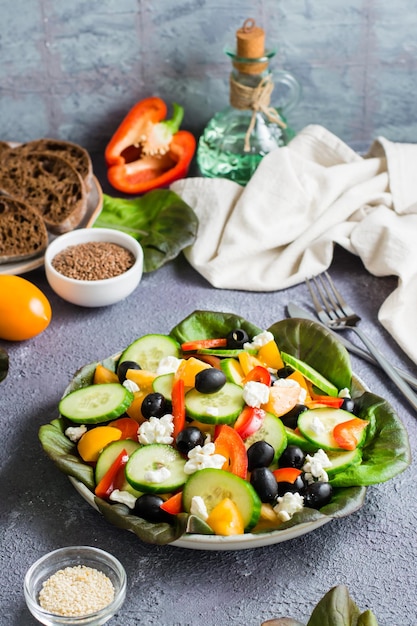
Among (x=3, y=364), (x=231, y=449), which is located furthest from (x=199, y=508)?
(x=3, y=364)

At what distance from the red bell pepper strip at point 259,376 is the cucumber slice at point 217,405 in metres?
0.06

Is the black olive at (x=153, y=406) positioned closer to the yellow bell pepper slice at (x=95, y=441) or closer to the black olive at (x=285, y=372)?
the yellow bell pepper slice at (x=95, y=441)

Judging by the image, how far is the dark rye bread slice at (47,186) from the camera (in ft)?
8.16

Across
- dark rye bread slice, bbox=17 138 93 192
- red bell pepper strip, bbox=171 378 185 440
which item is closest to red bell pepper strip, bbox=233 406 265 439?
red bell pepper strip, bbox=171 378 185 440

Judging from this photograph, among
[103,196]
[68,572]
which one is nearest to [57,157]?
[103,196]

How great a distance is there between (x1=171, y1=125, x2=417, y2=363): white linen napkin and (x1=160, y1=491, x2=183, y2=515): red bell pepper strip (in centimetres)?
94

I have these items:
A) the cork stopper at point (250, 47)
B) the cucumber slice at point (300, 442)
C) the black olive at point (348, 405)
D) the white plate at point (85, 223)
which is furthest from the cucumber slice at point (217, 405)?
the cork stopper at point (250, 47)

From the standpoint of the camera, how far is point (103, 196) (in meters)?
2.69

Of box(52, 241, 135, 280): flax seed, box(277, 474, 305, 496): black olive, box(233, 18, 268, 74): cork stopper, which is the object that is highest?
box(233, 18, 268, 74): cork stopper

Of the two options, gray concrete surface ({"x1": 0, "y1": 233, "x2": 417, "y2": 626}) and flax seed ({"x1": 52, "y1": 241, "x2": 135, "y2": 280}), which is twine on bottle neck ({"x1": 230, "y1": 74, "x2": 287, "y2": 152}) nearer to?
flax seed ({"x1": 52, "y1": 241, "x2": 135, "y2": 280})

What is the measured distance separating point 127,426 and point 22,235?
87 cm

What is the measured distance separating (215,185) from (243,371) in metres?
0.94

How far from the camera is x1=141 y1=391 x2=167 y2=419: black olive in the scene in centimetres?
170

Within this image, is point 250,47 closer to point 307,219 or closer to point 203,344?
point 307,219
